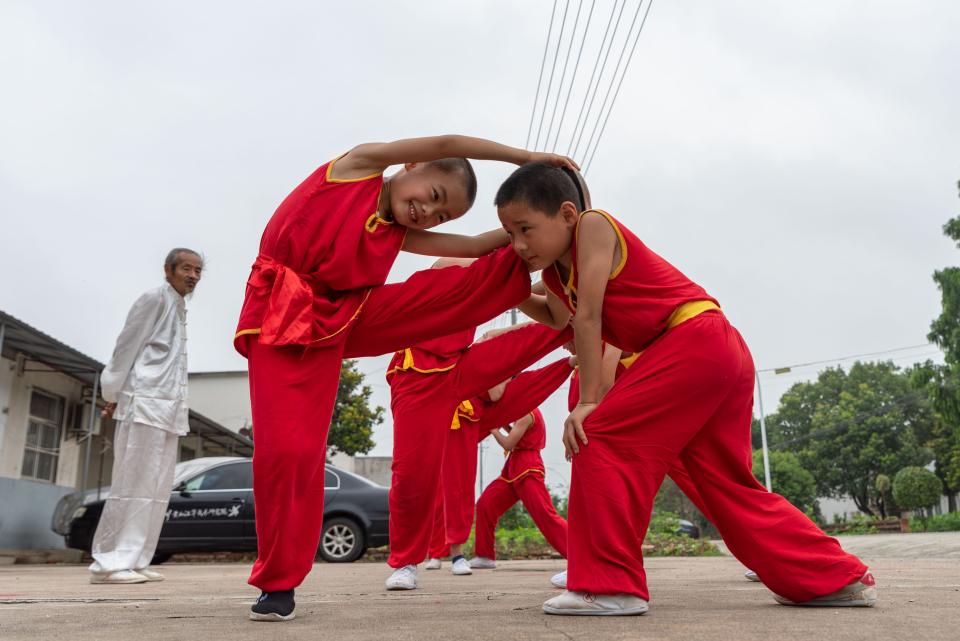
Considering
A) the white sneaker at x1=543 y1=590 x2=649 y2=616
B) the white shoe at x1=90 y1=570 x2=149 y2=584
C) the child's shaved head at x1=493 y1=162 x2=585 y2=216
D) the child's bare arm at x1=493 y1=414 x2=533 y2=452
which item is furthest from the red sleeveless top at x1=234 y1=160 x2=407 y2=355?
the child's bare arm at x1=493 y1=414 x2=533 y2=452

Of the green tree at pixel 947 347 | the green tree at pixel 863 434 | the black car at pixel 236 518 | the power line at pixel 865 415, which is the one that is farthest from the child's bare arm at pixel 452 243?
the power line at pixel 865 415

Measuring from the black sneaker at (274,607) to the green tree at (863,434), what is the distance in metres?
51.8

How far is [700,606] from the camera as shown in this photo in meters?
3.03

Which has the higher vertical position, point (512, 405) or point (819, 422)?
point (819, 422)

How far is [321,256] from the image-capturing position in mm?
3186

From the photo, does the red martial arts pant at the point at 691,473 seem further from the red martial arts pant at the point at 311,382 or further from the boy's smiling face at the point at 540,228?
the red martial arts pant at the point at 311,382

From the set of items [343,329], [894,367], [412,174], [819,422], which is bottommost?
[343,329]

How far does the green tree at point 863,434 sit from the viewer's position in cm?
4931

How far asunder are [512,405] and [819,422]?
5318cm

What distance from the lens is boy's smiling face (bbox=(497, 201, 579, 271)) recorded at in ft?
9.97

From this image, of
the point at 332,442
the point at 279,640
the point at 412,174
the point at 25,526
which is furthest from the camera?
the point at 332,442

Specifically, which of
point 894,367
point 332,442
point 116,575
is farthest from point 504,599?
point 894,367

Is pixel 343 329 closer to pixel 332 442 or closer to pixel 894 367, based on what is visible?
pixel 332 442

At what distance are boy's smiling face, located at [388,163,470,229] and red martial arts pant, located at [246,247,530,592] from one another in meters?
0.23
